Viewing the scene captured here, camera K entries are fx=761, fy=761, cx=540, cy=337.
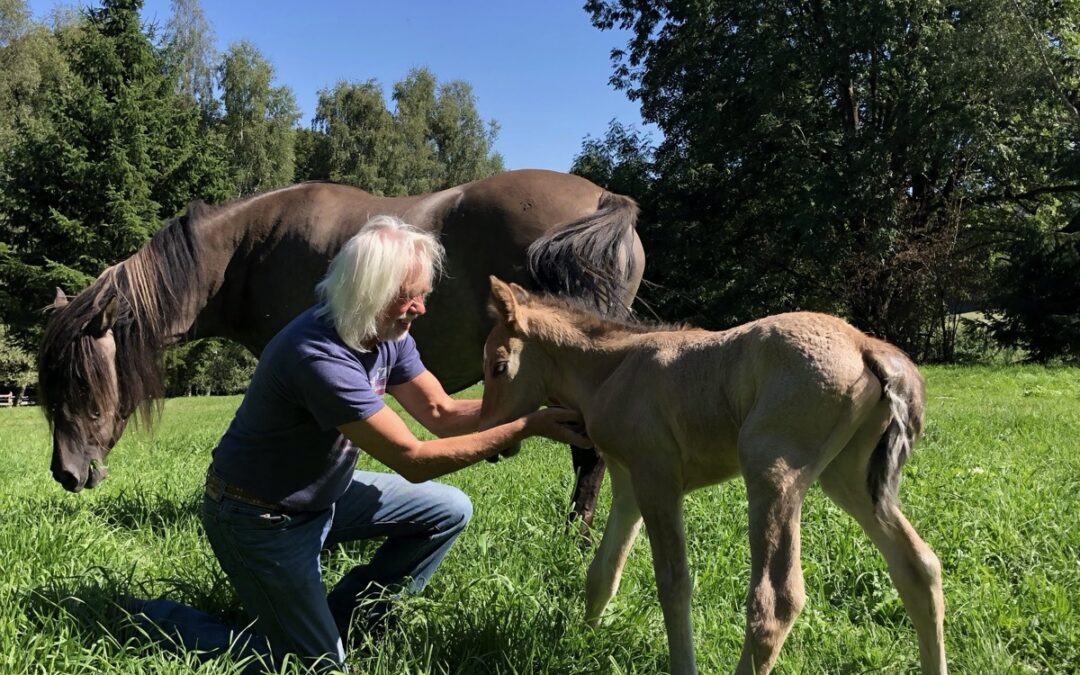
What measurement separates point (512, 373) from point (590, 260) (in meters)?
1.25

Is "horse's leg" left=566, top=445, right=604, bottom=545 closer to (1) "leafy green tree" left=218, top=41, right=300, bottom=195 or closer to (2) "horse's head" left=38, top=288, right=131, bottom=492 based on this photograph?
(2) "horse's head" left=38, top=288, right=131, bottom=492

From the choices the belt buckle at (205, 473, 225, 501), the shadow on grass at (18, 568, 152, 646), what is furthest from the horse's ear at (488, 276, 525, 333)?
the shadow on grass at (18, 568, 152, 646)

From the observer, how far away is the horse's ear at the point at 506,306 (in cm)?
302

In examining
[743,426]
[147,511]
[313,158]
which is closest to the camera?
[743,426]

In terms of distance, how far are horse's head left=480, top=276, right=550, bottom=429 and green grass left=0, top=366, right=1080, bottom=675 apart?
737 mm

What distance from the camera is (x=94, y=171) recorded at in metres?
21.4

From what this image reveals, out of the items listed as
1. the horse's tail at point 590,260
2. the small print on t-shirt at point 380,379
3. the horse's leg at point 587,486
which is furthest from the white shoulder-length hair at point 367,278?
the horse's leg at point 587,486

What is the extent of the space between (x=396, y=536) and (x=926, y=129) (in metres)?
19.1

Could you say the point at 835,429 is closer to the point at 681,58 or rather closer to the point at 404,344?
the point at 404,344

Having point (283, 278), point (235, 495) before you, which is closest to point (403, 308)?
point (235, 495)

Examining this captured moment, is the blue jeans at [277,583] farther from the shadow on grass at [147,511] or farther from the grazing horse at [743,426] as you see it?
the shadow on grass at [147,511]

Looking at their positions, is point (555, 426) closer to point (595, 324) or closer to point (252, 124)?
point (595, 324)

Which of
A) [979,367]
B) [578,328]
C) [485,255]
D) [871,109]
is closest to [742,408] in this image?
[578,328]

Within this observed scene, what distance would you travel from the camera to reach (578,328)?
3102mm
